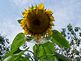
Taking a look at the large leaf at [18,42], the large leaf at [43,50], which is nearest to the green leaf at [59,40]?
the large leaf at [43,50]

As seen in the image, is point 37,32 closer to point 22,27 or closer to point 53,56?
point 22,27

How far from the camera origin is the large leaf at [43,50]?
242 cm

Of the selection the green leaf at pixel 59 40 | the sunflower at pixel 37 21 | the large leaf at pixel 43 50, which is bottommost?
the large leaf at pixel 43 50

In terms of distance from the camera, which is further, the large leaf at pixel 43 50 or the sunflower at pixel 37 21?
the sunflower at pixel 37 21

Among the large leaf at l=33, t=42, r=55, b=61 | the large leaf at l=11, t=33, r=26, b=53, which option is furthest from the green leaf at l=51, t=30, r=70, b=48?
the large leaf at l=11, t=33, r=26, b=53

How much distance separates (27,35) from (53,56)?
1.10 feet

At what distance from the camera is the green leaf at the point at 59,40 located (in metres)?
2.42

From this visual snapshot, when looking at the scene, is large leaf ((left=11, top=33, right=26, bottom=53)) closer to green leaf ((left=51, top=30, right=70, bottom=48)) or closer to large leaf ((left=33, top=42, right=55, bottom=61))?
large leaf ((left=33, top=42, right=55, bottom=61))

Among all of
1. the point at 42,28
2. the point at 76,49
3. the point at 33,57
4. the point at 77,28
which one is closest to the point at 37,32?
the point at 42,28

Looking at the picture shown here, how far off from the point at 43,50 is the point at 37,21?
0.85 ft

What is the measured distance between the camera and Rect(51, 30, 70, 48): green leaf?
2420 mm

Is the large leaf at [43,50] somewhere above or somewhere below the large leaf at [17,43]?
below

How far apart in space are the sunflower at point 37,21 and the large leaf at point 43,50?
0.11m

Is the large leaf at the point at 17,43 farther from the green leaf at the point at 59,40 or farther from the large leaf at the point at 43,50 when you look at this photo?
the green leaf at the point at 59,40
